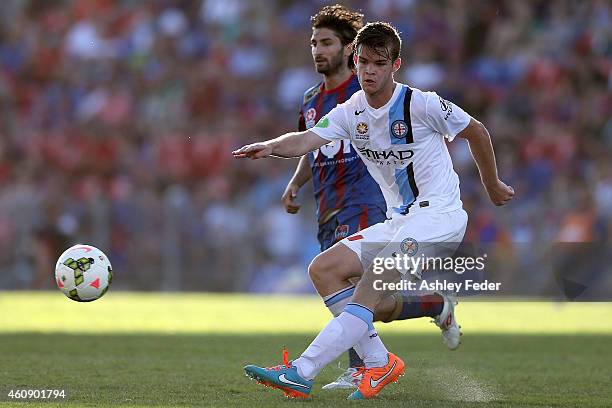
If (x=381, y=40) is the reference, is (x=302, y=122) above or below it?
below

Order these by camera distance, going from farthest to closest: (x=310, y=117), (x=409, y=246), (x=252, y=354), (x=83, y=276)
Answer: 1. (x=252, y=354)
2. (x=310, y=117)
3. (x=83, y=276)
4. (x=409, y=246)

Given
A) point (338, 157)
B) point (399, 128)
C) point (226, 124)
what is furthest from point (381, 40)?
point (226, 124)

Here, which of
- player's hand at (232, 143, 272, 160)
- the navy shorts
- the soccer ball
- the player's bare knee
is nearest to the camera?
player's hand at (232, 143, 272, 160)

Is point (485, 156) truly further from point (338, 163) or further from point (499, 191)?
point (338, 163)

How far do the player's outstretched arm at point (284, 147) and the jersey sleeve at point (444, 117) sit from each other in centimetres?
65

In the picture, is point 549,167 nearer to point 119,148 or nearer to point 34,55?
point 119,148

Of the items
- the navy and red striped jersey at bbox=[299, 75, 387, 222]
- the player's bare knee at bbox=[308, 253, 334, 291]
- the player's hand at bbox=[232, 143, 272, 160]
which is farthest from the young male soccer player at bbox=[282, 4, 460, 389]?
the player's hand at bbox=[232, 143, 272, 160]

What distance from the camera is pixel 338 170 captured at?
811 cm

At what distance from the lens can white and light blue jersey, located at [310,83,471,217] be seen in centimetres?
665

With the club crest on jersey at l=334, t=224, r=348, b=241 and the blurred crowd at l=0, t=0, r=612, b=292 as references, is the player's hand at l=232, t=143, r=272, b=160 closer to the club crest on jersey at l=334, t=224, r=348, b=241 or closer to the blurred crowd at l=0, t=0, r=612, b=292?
the club crest on jersey at l=334, t=224, r=348, b=241

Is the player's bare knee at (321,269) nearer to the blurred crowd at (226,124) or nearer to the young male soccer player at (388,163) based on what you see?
the young male soccer player at (388,163)

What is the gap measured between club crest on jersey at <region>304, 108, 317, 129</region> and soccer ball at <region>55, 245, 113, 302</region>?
1770 mm

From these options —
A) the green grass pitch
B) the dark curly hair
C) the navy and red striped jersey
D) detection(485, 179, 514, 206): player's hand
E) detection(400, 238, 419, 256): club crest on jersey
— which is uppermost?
the dark curly hair

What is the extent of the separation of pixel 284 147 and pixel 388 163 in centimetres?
68
